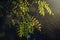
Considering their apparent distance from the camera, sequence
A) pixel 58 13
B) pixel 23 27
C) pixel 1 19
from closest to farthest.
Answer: pixel 23 27
pixel 1 19
pixel 58 13

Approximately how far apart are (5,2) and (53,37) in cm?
486

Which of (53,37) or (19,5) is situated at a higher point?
(19,5)

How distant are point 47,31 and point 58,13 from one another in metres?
0.58

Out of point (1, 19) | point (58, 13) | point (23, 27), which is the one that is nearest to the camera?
point (23, 27)

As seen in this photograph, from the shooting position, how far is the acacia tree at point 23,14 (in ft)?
6.92

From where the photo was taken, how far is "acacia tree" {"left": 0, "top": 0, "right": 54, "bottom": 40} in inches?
83.0

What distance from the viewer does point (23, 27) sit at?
82.5 inches

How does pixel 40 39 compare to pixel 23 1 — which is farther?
pixel 40 39

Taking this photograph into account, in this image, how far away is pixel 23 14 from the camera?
2.20 meters

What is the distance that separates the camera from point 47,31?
22.1ft

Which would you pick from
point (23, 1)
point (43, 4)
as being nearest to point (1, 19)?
point (23, 1)

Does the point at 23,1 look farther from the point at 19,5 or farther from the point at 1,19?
the point at 1,19

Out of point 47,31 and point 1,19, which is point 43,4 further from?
point 47,31

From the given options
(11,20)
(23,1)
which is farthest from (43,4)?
(11,20)
